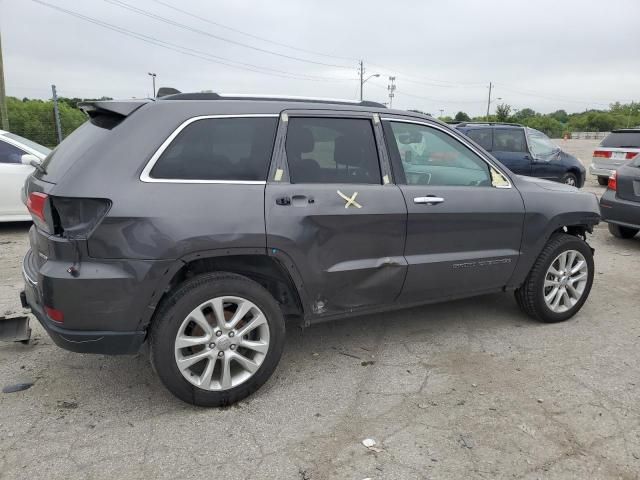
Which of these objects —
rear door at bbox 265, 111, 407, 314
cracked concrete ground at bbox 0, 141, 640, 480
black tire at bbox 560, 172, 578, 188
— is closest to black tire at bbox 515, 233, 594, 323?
cracked concrete ground at bbox 0, 141, 640, 480

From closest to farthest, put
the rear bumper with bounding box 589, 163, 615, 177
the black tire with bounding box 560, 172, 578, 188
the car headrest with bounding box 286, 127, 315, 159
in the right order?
the car headrest with bounding box 286, 127, 315, 159, the black tire with bounding box 560, 172, 578, 188, the rear bumper with bounding box 589, 163, 615, 177

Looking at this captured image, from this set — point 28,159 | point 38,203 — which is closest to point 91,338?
point 38,203

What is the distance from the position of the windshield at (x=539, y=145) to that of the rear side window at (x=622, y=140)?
2.58 metres

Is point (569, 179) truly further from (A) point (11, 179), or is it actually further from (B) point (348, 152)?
(A) point (11, 179)

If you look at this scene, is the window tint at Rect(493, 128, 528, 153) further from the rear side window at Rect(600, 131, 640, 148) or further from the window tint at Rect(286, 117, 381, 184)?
the window tint at Rect(286, 117, 381, 184)

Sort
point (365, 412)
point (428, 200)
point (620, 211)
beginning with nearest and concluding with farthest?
point (365, 412) → point (428, 200) → point (620, 211)

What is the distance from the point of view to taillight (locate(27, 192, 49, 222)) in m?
2.72

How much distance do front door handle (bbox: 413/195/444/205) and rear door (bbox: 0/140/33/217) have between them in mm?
6154

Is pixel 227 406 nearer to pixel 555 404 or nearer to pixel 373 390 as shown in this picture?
pixel 373 390

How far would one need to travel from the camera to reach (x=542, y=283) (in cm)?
422

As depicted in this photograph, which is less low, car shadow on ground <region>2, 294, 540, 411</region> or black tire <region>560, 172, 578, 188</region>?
black tire <region>560, 172, 578, 188</region>

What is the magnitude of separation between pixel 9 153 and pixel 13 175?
0.40 m

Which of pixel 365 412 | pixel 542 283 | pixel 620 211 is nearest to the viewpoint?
pixel 365 412

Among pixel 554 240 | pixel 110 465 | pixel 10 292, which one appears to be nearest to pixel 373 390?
pixel 110 465
